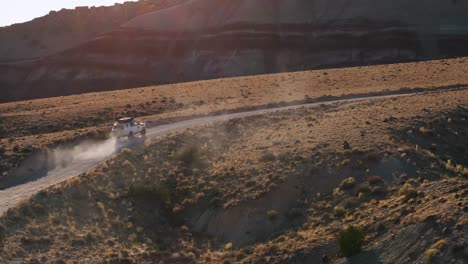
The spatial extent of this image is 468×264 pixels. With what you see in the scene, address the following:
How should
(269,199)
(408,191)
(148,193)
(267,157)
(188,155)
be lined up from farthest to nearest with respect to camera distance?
(188,155), (267,157), (148,193), (269,199), (408,191)

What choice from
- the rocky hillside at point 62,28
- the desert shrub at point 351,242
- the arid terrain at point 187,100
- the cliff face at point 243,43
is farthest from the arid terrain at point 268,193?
the rocky hillside at point 62,28

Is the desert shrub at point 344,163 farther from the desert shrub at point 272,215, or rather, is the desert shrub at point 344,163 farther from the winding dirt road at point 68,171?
the winding dirt road at point 68,171

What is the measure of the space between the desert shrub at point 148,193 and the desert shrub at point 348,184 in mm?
9319

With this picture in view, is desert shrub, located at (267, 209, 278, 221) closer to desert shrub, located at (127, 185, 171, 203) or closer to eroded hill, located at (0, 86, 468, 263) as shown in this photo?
eroded hill, located at (0, 86, 468, 263)

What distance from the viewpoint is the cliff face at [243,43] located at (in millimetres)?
118188

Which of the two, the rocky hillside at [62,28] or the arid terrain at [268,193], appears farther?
the rocky hillside at [62,28]

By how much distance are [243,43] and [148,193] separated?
93654 millimetres

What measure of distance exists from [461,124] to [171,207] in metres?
20.9

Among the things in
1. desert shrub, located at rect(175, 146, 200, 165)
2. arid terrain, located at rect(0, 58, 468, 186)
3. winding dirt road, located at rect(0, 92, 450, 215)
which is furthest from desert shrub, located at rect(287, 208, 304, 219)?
arid terrain, located at rect(0, 58, 468, 186)

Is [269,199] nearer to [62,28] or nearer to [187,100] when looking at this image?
[187,100]

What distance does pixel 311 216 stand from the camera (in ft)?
99.0

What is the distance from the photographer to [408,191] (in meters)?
28.1

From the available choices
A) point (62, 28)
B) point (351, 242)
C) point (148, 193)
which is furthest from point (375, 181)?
point (62, 28)

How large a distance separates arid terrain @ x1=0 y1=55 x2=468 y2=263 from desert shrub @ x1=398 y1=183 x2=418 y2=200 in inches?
3.8
